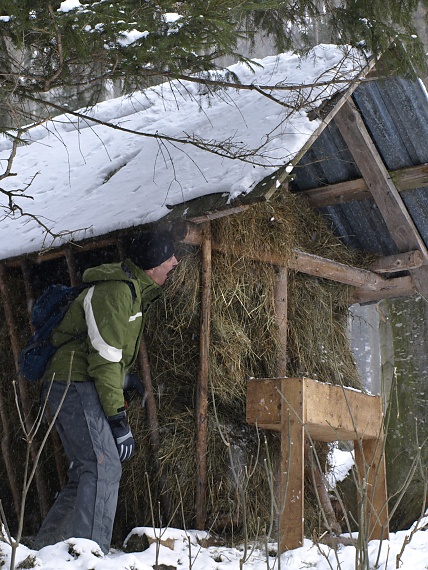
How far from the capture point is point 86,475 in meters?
4.47

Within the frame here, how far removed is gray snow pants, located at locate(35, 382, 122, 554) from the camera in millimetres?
4367

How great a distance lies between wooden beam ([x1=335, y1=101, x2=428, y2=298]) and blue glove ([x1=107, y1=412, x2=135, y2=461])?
2.97m

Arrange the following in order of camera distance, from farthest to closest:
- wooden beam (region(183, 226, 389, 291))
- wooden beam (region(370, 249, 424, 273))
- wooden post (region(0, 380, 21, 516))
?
wooden beam (region(370, 249, 424, 273)) → wooden post (region(0, 380, 21, 516)) → wooden beam (region(183, 226, 389, 291))

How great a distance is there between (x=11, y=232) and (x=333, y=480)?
133 inches

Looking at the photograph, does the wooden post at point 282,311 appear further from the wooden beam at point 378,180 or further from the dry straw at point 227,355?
the wooden beam at point 378,180

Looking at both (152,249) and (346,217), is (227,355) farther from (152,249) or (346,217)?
(346,217)

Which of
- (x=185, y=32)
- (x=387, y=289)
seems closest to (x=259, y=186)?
(x=185, y=32)

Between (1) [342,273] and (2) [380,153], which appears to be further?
(1) [342,273]

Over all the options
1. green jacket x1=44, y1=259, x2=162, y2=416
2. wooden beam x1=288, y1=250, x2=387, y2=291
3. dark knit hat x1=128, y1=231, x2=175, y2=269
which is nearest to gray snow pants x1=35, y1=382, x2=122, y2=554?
green jacket x1=44, y1=259, x2=162, y2=416

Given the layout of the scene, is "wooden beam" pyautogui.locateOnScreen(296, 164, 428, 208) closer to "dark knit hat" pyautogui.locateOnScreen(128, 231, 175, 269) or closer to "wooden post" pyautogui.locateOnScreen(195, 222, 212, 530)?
"wooden post" pyautogui.locateOnScreen(195, 222, 212, 530)

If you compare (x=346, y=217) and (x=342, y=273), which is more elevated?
(x=346, y=217)

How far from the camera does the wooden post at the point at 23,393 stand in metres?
5.62

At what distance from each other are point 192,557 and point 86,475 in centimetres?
77

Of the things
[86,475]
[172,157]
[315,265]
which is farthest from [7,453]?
[315,265]
